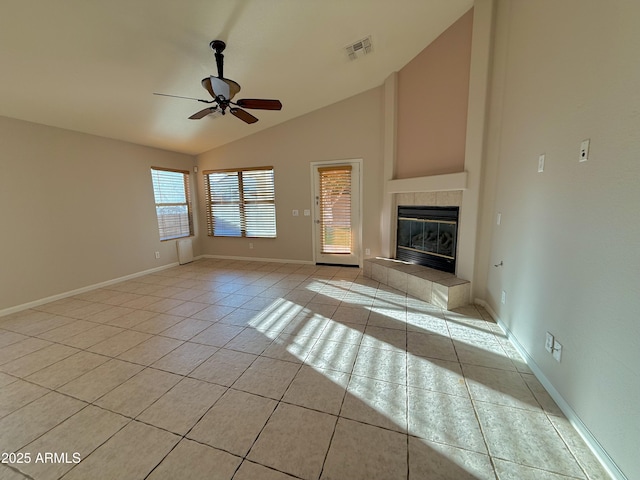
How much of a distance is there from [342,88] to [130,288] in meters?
4.78

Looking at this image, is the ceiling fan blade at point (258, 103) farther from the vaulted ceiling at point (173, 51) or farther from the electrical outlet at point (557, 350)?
the electrical outlet at point (557, 350)

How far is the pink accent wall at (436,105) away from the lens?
10.5ft

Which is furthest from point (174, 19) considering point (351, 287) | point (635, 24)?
point (351, 287)

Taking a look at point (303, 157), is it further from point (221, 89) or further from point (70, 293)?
point (70, 293)

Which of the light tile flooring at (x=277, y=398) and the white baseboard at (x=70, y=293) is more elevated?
the white baseboard at (x=70, y=293)

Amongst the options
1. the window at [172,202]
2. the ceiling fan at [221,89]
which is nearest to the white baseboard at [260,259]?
the window at [172,202]

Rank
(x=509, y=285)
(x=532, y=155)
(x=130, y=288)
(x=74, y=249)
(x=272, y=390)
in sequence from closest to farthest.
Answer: (x=272, y=390), (x=532, y=155), (x=509, y=285), (x=74, y=249), (x=130, y=288)

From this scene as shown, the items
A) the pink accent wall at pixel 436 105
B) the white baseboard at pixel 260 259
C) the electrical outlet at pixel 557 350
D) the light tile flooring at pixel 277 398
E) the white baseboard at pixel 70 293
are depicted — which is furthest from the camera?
the white baseboard at pixel 260 259

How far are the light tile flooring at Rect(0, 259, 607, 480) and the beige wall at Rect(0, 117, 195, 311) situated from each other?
2.37 feet

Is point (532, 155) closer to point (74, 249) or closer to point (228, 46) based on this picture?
point (228, 46)

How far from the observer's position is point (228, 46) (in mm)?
2631

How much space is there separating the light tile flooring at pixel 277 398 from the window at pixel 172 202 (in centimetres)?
255

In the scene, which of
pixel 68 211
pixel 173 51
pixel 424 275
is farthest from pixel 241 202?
pixel 424 275

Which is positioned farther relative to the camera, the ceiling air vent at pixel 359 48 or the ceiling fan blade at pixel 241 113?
the ceiling air vent at pixel 359 48
